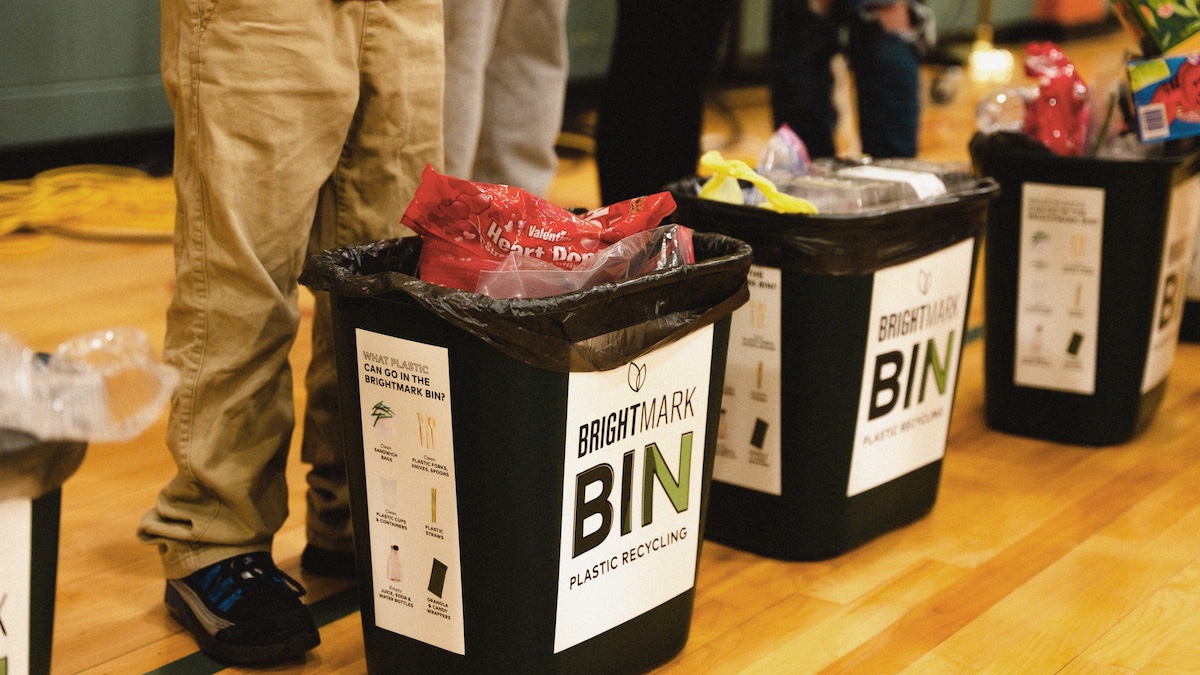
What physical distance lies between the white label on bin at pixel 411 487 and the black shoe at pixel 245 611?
4.9 inches

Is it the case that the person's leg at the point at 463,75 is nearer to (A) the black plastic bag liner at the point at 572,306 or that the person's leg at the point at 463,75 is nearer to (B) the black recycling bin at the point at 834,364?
(B) the black recycling bin at the point at 834,364

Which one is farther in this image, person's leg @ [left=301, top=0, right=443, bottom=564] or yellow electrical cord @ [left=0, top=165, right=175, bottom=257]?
yellow electrical cord @ [left=0, top=165, right=175, bottom=257]

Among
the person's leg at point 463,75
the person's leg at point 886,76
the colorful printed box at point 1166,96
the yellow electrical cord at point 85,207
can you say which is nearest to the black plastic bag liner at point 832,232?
the person's leg at point 463,75

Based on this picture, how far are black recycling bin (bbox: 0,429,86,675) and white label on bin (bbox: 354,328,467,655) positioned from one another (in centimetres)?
25

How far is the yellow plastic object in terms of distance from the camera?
128cm

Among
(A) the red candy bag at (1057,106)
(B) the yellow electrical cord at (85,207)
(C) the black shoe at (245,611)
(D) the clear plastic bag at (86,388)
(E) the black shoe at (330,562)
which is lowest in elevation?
(E) the black shoe at (330,562)

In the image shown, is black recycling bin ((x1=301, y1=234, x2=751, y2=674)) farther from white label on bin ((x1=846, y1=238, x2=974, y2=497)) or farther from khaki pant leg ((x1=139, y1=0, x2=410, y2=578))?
white label on bin ((x1=846, y1=238, x2=974, y2=497))

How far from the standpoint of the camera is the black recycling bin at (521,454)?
95 cm

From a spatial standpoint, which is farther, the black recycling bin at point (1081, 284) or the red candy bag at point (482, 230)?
the black recycling bin at point (1081, 284)

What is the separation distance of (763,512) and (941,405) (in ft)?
0.85

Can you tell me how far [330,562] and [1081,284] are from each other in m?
1.06

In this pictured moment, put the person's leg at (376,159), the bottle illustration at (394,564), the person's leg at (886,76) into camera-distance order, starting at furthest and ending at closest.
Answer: the person's leg at (886,76) < the person's leg at (376,159) < the bottle illustration at (394,564)

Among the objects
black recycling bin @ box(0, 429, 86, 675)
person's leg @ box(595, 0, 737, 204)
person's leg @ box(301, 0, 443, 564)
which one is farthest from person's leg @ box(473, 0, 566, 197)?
black recycling bin @ box(0, 429, 86, 675)

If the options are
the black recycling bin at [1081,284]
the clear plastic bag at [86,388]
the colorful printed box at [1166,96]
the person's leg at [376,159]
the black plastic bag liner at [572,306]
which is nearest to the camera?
the clear plastic bag at [86,388]
